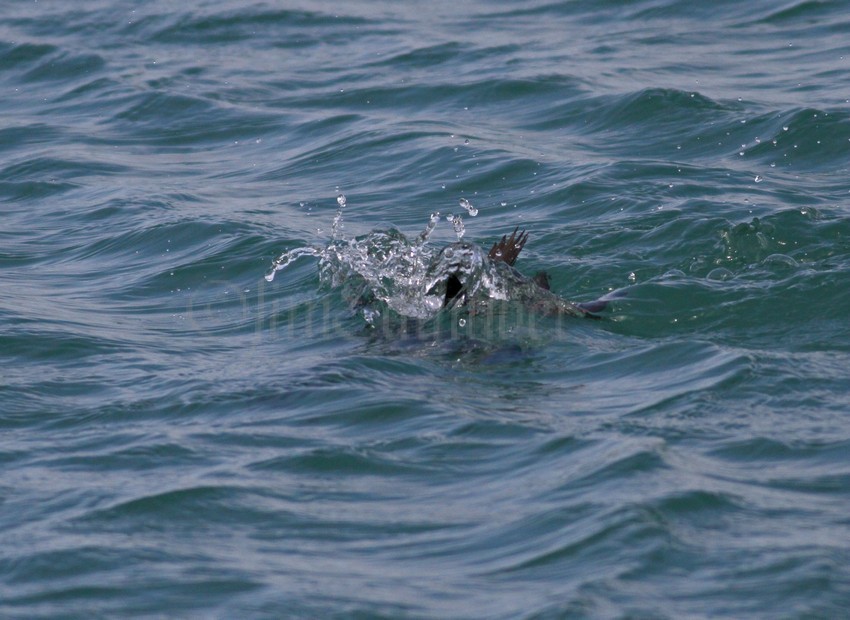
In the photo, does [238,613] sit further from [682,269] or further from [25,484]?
[682,269]

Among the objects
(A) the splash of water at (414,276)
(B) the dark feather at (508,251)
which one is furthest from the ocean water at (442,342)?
(B) the dark feather at (508,251)

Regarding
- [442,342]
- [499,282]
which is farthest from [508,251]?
[442,342]

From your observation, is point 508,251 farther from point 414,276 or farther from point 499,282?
point 414,276

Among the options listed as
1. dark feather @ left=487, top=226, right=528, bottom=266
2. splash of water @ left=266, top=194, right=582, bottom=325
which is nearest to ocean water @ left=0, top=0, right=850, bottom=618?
splash of water @ left=266, top=194, right=582, bottom=325

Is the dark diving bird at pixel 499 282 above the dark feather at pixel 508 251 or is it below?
below

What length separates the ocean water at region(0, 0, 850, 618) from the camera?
14.7 ft

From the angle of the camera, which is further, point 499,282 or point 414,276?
point 414,276

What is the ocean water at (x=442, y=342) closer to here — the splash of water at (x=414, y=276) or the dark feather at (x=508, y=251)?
the splash of water at (x=414, y=276)

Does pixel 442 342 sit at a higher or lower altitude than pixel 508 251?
lower

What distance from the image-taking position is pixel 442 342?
6781 mm

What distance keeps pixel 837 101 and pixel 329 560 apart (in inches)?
329

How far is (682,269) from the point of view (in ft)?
26.2

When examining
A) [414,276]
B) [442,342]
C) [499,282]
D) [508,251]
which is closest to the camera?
[442,342]

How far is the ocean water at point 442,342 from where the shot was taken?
4473 mm
